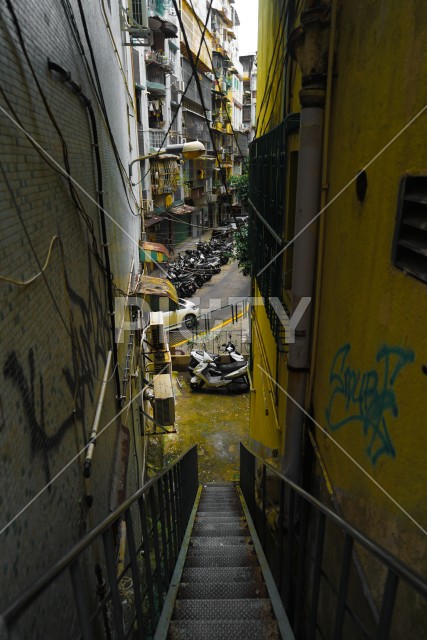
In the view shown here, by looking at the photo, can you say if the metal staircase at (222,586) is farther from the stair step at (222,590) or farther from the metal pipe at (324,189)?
the metal pipe at (324,189)

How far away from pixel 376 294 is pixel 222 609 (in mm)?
2320

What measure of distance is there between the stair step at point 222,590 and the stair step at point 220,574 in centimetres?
7

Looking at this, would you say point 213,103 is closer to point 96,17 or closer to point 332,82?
point 96,17

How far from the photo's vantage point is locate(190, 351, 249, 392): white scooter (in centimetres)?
1295

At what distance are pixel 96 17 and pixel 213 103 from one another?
35174 millimetres

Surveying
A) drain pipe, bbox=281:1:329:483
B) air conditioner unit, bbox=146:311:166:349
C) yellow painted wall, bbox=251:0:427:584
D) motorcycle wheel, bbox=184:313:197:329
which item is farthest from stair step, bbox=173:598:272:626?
motorcycle wheel, bbox=184:313:197:329

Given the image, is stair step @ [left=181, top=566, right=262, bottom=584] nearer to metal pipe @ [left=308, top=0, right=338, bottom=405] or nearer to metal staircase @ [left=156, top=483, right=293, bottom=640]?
metal staircase @ [left=156, top=483, right=293, bottom=640]

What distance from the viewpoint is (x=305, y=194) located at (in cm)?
335

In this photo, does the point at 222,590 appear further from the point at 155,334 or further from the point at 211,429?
the point at 155,334

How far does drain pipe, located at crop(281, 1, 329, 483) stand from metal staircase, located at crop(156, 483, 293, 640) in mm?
970

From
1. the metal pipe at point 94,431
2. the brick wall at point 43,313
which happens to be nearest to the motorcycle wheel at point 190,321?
the metal pipe at point 94,431

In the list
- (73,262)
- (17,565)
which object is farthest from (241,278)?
(17,565)

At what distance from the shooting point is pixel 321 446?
338 cm

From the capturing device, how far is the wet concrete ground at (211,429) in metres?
10.2
